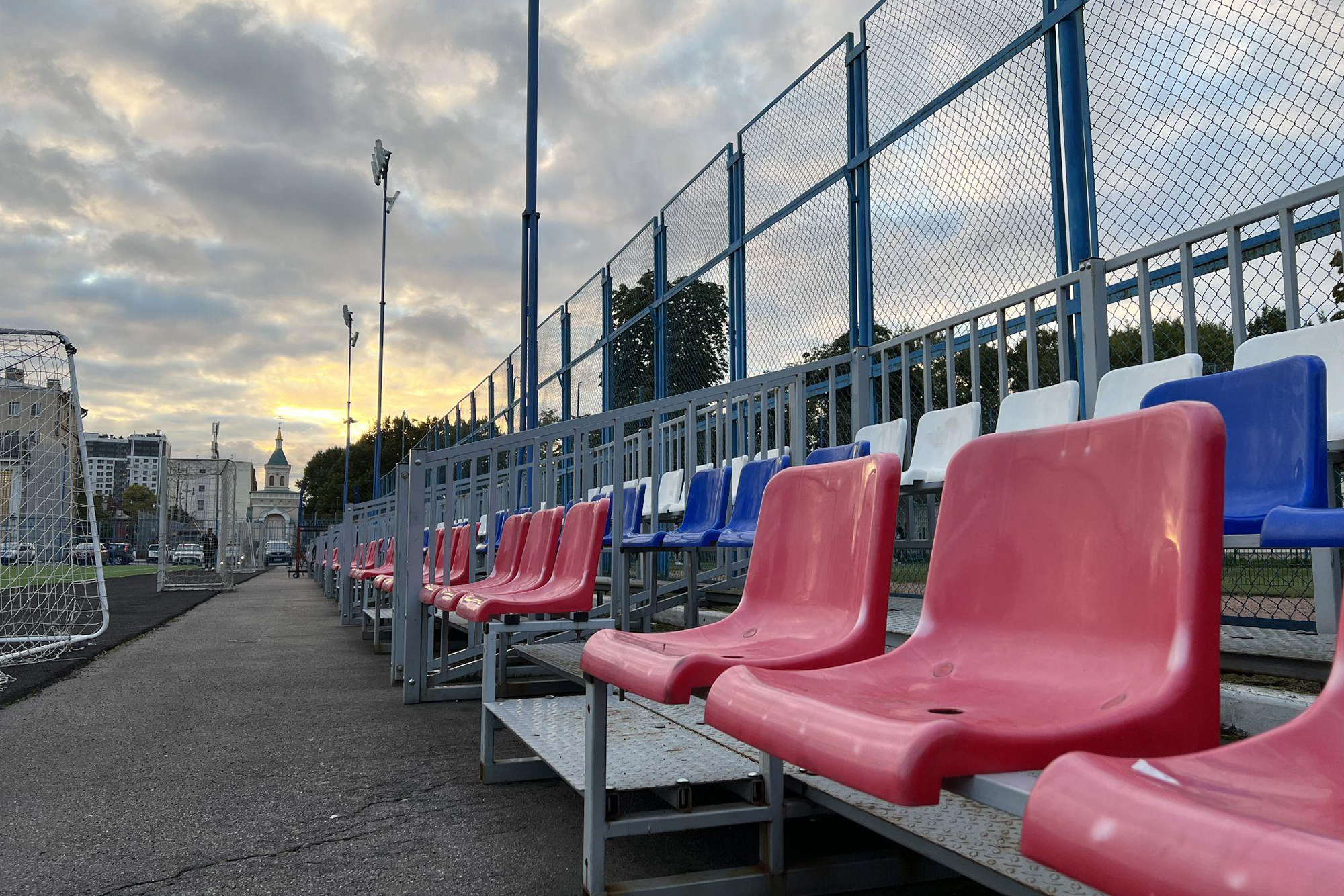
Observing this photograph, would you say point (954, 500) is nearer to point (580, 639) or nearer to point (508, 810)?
point (508, 810)

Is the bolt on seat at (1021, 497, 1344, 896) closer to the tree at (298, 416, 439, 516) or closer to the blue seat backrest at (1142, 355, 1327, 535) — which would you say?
the blue seat backrest at (1142, 355, 1327, 535)

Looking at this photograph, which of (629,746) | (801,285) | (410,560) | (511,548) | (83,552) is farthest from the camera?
(83,552)

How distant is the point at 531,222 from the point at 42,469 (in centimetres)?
541

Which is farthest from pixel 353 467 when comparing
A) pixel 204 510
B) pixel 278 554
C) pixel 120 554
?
pixel 204 510

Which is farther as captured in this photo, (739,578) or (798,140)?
(798,140)

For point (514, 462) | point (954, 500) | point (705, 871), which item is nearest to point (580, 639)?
point (514, 462)

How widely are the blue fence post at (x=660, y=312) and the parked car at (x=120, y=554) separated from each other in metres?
61.3

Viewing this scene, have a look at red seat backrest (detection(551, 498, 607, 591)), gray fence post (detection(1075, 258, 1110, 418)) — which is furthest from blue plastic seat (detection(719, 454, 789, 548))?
gray fence post (detection(1075, 258, 1110, 418))

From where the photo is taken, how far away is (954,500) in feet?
5.74

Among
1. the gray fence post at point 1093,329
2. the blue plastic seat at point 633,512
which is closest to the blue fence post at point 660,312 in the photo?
the blue plastic seat at point 633,512

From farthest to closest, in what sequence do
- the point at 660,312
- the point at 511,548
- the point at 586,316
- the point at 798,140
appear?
the point at 586,316 < the point at 660,312 < the point at 798,140 < the point at 511,548

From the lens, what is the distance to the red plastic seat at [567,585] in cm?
386

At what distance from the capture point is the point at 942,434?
15.5 ft

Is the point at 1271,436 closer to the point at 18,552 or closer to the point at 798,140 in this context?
the point at 798,140
